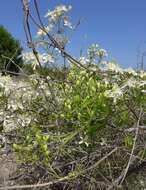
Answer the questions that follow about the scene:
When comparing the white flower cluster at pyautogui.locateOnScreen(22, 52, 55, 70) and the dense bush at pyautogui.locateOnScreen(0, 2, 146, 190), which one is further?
the white flower cluster at pyautogui.locateOnScreen(22, 52, 55, 70)

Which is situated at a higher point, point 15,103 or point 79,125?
point 15,103

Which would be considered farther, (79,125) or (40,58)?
(40,58)

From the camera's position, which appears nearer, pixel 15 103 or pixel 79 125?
pixel 79 125

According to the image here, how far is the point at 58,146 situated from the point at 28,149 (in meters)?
0.16

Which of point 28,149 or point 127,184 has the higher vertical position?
point 28,149

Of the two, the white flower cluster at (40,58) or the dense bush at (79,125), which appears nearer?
the dense bush at (79,125)

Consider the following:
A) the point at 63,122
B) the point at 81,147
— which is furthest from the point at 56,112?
the point at 81,147

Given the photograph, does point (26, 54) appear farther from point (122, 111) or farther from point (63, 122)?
point (122, 111)

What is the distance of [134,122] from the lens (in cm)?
246

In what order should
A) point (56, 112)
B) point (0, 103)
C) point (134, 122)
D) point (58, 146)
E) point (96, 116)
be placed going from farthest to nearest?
point (0, 103)
point (56, 112)
point (134, 122)
point (58, 146)
point (96, 116)

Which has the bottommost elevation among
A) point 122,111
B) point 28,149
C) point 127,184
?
point 127,184

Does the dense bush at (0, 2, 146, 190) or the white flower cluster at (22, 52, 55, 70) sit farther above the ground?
the white flower cluster at (22, 52, 55, 70)

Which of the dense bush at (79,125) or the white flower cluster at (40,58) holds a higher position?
the white flower cluster at (40,58)

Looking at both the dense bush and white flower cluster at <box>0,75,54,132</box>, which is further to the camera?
white flower cluster at <box>0,75,54,132</box>
